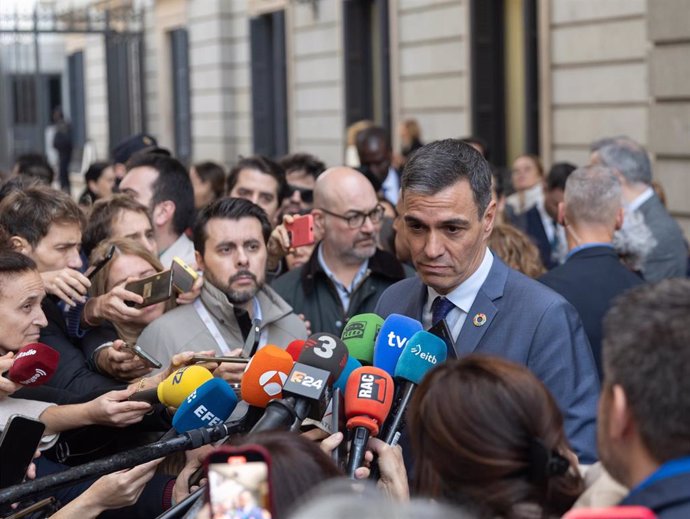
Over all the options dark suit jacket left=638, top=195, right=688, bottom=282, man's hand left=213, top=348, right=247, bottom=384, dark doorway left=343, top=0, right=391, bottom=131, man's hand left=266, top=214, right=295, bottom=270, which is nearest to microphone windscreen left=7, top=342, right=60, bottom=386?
man's hand left=213, top=348, right=247, bottom=384

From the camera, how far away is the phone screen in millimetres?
2057

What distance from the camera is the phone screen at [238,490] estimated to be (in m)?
2.06

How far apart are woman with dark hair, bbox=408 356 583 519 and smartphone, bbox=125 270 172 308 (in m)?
2.20

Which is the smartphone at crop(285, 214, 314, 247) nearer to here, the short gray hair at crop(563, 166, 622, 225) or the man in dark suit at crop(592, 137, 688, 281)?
the short gray hair at crop(563, 166, 622, 225)

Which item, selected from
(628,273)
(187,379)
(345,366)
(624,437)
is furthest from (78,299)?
(624,437)

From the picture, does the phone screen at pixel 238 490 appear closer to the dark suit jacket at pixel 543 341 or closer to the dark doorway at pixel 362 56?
the dark suit jacket at pixel 543 341

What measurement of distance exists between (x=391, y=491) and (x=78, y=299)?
212 cm

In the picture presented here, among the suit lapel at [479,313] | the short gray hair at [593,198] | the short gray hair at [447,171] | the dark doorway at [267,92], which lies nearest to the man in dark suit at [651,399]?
the suit lapel at [479,313]

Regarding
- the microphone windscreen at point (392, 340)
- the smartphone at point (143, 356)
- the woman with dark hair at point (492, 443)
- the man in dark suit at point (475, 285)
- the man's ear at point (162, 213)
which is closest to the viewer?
the woman with dark hair at point (492, 443)

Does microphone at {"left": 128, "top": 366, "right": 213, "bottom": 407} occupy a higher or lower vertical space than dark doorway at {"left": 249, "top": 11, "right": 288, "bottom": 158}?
lower

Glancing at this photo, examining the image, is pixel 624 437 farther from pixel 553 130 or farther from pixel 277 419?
pixel 553 130

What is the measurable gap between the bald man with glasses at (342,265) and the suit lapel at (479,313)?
2.35 meters

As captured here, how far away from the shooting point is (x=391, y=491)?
9.94 feet

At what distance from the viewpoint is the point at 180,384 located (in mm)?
3469
